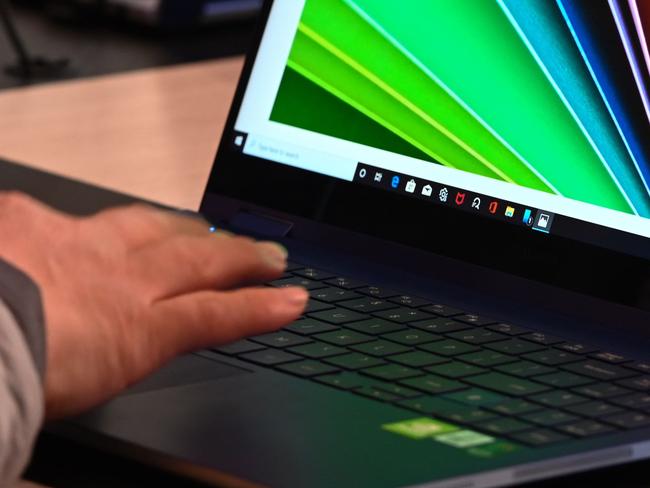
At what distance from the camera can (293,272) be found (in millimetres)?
806

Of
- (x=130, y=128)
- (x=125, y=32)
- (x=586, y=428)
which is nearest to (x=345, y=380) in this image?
(x=586, y=428)

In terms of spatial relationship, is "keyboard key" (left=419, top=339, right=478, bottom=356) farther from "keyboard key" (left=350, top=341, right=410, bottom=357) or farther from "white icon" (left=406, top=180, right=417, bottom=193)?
"white icon" (left=406, top=180, right=417, bottom=193)

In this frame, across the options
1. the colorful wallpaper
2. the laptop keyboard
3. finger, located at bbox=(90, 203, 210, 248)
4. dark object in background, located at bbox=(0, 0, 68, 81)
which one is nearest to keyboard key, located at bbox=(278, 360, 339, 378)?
the laptop keyboard

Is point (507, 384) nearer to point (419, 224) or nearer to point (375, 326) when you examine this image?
point (375, 326)

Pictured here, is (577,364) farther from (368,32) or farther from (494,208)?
(368,32)

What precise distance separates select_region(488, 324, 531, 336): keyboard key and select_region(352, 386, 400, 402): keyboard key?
118mm

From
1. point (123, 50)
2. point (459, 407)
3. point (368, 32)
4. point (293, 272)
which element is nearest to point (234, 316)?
point (459, 407)

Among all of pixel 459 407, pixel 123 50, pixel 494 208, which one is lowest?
pixel 459 407

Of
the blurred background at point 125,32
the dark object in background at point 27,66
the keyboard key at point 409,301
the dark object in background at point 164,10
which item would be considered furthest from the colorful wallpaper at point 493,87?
the dark object in background at point 164,10

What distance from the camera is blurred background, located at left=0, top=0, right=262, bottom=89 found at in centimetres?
362

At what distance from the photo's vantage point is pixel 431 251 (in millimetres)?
821

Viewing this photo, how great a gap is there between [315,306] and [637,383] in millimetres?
195

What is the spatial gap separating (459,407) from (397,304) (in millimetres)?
162

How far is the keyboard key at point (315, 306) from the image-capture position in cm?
73
